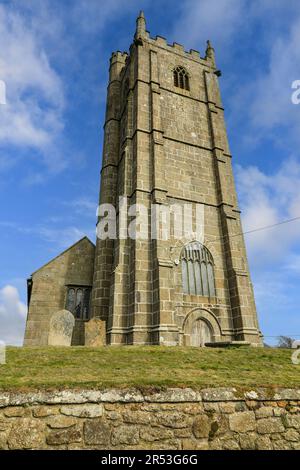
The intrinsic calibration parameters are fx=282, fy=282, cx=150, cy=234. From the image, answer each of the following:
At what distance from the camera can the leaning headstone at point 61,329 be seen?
12.3m

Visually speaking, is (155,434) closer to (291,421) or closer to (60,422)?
(60,422)

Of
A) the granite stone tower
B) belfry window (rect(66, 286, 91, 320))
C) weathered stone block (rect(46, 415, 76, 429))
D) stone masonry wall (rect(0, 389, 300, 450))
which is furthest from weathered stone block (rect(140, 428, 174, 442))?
belfry window (rect(66, 286, 91, 320))

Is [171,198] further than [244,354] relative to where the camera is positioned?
Yes

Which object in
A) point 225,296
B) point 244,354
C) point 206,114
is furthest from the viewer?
point 206,114

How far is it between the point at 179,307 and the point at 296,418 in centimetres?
913

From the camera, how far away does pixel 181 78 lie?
2136 cm

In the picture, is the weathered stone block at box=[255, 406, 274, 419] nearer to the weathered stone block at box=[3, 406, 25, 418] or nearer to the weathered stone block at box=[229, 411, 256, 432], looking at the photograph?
the weathered stone block at box=[229, 411, 256, 432]

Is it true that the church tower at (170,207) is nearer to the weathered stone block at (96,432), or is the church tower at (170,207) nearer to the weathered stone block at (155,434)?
the weathered stone block at (155,434)

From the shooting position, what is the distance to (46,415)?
3775 mm

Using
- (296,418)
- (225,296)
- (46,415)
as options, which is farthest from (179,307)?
(46,415)

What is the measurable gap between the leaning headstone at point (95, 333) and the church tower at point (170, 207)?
2.73 ft

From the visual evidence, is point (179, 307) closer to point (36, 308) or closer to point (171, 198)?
point (171, 198)

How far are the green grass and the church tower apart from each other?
3527 mm
